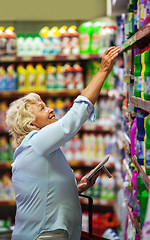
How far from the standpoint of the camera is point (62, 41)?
17.1 feet

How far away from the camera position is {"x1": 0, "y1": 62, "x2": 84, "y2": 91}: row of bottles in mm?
5266

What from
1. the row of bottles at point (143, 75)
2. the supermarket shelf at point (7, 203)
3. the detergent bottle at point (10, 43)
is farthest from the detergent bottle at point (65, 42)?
the row of bottles at point (143, 75)

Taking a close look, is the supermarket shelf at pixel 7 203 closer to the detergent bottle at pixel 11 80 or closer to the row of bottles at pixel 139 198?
the detergent bottle at pixel 11 80

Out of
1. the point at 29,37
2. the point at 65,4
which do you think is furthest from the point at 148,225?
the point at 65,4

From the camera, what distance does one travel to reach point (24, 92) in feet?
17.3

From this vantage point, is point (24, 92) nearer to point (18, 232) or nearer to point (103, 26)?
point (103, 26)

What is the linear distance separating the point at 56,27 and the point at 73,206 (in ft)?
11.1

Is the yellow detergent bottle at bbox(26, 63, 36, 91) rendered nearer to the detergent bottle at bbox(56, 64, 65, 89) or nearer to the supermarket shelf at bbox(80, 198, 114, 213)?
the detergent bottle at bbox(56, 64, 65, 89)

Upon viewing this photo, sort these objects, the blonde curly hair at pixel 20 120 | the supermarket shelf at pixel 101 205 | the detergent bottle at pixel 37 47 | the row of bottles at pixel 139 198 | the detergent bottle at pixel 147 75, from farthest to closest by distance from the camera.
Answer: the detergent bottle at pixel 37 47 → the supermarket shelf at pixel 101 205 → the blonde curly hair at pixel 20 120 → the row of bottles at pixel 139 198 → the detergent bottle at pixel 147 75

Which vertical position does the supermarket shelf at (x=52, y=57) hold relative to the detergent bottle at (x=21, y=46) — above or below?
below

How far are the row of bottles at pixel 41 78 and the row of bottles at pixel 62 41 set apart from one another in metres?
0.20

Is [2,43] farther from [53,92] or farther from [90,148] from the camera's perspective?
[90,148]

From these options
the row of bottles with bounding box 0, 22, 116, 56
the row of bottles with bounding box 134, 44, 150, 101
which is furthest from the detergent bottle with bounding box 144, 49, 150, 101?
the row of bottles with bounding box 0, 22, 116, 56

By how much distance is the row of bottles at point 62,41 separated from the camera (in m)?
5.12
